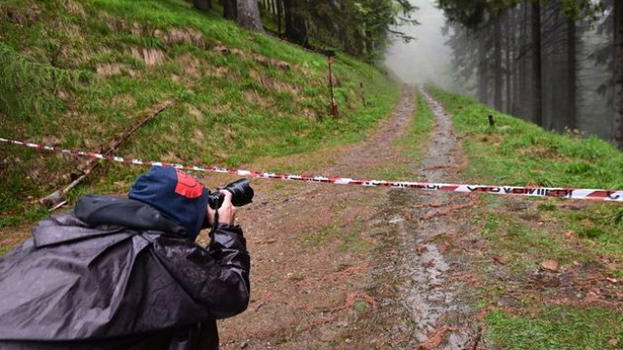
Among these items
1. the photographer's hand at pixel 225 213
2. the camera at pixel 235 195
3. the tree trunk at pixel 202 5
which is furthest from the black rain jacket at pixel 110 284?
the tree trunk at pixel 202 5

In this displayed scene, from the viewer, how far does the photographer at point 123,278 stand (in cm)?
153

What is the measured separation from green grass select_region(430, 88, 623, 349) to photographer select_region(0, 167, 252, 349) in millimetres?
2353

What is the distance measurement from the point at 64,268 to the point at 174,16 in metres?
13.5

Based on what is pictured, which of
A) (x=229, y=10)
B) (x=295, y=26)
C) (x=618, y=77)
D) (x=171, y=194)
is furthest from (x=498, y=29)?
(x=171, y=194)

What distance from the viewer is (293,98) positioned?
1390 centimetres

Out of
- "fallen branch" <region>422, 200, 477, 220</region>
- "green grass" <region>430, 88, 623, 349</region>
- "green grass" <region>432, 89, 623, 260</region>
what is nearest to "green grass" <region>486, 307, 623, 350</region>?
"green grass" <region>430, 88, 623, 349</region>

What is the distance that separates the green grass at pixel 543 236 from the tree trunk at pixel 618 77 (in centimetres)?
488

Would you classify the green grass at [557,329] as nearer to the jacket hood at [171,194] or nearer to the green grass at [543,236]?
the green grass at [543,236]

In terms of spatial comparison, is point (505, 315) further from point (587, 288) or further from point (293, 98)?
point (293, 98)

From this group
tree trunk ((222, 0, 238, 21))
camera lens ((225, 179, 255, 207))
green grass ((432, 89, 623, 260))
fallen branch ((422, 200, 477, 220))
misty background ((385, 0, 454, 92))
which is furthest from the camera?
misty background ((385, 0, 454, 92))

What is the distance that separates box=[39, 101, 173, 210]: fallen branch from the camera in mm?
7355

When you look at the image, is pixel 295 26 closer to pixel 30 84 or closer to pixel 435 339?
pixel 30 84

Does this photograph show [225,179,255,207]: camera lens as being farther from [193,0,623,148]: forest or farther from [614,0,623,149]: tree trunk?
[614,0,623,149]: tree trunk

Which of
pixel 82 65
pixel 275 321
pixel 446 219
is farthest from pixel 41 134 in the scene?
pixel 446 219
